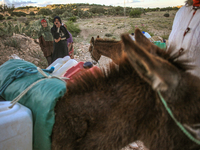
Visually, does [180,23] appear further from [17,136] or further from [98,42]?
[17,136]

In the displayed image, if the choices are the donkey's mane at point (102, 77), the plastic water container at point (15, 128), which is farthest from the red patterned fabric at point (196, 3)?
the plastic water container at point (15, 128)

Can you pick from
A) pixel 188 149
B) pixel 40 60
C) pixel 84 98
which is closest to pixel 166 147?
pixel 188 149

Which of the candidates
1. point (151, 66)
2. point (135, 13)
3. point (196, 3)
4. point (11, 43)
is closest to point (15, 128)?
point (151, 66)

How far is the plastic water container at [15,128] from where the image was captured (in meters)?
0.90

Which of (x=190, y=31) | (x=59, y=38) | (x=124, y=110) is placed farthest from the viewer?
(x=59, y=38)

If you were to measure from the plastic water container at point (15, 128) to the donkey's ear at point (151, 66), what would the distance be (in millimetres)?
865

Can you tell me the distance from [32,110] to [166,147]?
1.01 meters

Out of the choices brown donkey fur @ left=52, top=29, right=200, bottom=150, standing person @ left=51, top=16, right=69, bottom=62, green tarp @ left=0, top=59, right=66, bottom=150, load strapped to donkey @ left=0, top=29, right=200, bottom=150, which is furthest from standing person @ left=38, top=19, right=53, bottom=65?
brown donkey fur @ left=52, top=29, right=200, bottom=150

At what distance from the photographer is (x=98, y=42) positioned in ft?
12.8

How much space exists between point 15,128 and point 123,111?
75cm

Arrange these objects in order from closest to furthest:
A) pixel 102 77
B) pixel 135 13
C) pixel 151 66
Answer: pixel 151 66 → pixel 102 77 → pixel 135 13

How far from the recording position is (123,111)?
0.93 meters

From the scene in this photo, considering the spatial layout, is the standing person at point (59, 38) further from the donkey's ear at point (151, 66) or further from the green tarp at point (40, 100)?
the donkey's ear at point (151, 66)

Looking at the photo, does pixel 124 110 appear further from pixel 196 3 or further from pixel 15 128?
pixel 196 3
